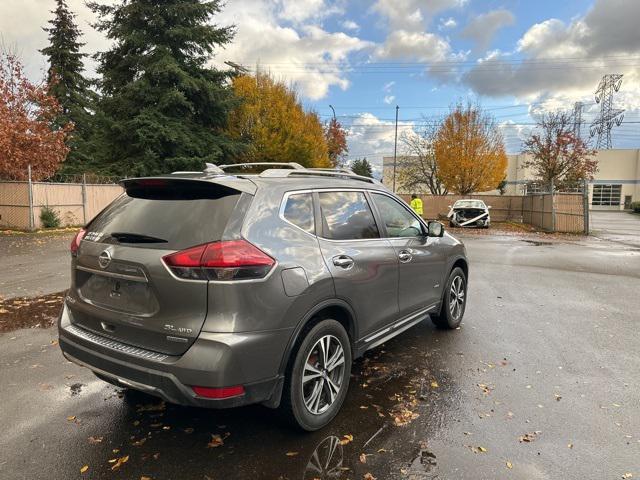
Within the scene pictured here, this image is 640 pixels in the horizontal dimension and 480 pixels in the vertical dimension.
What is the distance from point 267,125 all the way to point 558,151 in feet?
72.7

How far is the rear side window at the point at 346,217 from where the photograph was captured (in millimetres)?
3391

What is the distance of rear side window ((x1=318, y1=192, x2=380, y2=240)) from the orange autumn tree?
19553mm

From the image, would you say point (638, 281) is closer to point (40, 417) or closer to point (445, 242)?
point (445, 242)

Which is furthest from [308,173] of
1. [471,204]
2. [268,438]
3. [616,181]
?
[616,181]

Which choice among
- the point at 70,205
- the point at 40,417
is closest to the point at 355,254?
the point at 40,417

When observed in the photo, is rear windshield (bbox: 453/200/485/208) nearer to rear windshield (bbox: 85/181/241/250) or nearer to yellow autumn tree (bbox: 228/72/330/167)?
yellow autumn tree (bbox: 228/72/330/167)

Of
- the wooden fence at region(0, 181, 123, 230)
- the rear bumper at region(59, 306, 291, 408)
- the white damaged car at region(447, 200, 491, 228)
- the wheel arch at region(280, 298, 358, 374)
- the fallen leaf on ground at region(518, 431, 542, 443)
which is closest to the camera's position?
the rear bumper at region(59, 306, 291, 408)

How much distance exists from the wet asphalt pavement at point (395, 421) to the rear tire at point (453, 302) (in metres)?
0.17

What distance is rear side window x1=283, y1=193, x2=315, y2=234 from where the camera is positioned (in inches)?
121

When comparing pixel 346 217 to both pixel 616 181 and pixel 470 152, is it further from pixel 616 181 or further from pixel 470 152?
pixel 616 181

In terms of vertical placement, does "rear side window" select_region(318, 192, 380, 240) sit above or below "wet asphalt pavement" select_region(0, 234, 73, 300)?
above

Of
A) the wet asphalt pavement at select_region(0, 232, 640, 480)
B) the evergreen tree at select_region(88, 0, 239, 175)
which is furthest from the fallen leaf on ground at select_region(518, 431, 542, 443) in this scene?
the evergreen tree at select_region(88, 0, 239, 175)

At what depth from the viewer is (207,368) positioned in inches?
98.3

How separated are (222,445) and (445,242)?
10.7ft
